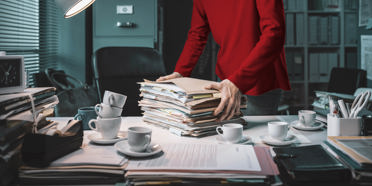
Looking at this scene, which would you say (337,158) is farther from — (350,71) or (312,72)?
(312,72)

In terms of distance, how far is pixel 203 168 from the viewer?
748 mm

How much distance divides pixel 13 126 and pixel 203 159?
461 mm

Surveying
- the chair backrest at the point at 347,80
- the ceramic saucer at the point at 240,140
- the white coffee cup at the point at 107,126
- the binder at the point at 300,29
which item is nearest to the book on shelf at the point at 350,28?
the binder at the point at 300,29

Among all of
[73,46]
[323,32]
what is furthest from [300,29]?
[73,46]

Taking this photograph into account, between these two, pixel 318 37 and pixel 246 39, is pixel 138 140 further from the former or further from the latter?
pixel 318 37

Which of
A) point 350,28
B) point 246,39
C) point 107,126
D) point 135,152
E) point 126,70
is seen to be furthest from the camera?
point 350,28

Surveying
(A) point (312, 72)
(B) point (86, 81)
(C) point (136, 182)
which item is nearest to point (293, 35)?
(A) point (312, 72)

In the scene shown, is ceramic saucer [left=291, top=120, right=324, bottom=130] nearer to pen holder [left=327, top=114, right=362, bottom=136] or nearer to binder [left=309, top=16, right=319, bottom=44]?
pen holder [left=327, top=114, right=362, bottom=136]

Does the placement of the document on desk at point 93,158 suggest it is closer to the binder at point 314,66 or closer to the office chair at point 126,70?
the office chair at point 126,70

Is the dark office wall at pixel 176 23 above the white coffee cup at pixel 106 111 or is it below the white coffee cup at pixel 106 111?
above

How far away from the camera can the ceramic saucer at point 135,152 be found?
0.83 metres

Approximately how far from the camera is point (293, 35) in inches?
151

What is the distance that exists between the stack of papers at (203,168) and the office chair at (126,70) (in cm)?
98

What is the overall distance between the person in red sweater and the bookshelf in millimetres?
2257
